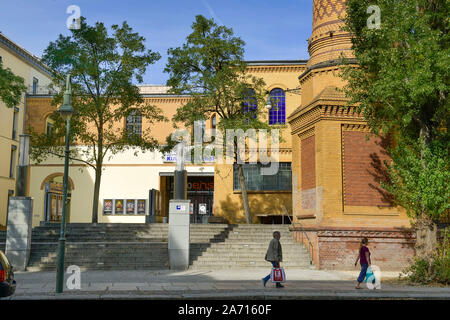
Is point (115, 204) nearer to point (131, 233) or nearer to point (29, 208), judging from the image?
point (131, 233)

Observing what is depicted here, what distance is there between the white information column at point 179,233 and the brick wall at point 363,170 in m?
6.68

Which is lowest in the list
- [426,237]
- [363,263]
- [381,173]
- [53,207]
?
[363,263]

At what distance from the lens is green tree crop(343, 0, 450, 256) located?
14.2m

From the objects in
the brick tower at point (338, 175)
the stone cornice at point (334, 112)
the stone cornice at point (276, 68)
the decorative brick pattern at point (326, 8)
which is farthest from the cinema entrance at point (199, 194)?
the stone cornice at point (334, 112)

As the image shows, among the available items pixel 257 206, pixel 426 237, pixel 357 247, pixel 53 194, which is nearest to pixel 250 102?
pixel 257 206

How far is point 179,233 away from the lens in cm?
2008

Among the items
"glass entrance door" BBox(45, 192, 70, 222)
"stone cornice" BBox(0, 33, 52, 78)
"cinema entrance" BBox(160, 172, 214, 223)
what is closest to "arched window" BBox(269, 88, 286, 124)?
"cinema entrance" BBox(160, 172, 214, 223)

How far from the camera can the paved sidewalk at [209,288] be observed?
1214 centimetres

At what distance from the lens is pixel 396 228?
19.3 metres

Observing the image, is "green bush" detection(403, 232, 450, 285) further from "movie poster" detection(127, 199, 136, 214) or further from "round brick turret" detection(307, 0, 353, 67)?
"movie poster" detection(127, 199, 136, 214)

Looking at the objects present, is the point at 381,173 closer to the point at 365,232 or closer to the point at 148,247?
the point at 365,232

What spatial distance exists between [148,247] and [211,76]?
10.6 m

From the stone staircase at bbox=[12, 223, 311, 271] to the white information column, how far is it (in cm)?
47

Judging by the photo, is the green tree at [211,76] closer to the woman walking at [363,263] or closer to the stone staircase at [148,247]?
the stone staircase at [148,247]
